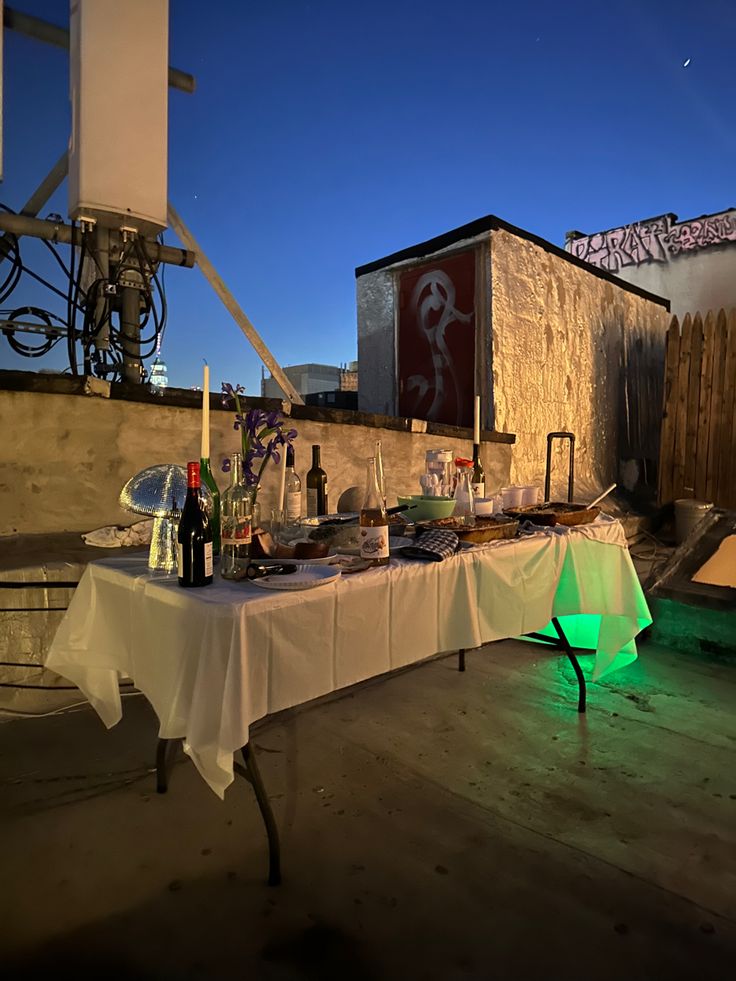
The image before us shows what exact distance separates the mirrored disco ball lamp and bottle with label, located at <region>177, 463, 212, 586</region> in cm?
20

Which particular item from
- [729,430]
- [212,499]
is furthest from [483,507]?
[729,430]

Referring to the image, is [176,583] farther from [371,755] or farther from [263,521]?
[371,755]

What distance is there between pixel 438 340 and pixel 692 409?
11.4 ft

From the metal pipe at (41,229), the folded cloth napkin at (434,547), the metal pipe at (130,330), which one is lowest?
the folded cloth napkin at (434,547)

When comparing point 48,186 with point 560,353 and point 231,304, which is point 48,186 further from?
point 560,353

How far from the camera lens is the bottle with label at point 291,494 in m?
2.02

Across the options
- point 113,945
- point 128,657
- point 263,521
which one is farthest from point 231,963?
point 263,521

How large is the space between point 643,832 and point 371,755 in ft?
3.23

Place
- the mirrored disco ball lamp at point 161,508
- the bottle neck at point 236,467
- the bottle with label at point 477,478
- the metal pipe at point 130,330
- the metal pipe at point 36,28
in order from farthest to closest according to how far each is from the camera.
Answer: the metal pipe at point 36,28 → the metal pipe at point 130,330 → the bottle with label at point 477,478 → the bottle neck at point 236,467 → the mirrored disco ball lamp at point 161,508

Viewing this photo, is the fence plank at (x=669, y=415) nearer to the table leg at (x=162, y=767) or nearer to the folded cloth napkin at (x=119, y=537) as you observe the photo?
the folded cloth napkin at (x=119, y=537)

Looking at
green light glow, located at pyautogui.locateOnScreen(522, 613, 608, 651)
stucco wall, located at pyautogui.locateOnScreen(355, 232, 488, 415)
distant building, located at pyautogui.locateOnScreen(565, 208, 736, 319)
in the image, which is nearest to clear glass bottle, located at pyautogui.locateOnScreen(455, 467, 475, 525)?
green light glow, located at pyautogui.locateOnScreen(522, 613, 608, 651)

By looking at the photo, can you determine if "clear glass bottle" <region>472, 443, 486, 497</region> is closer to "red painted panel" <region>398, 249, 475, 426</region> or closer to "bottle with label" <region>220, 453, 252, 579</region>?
"bottle with label" <region>220, 453, 252, 579</region>

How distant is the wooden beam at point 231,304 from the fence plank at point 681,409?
508 cm

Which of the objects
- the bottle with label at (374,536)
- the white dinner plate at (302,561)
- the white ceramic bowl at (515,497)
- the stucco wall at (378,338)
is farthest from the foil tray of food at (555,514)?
the stucco wall at (378,338)
